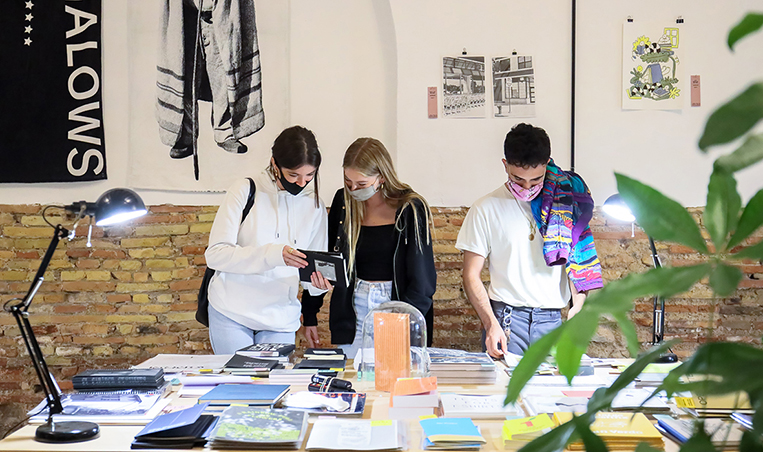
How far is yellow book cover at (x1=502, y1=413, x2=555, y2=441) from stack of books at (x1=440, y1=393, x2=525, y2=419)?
0.09m

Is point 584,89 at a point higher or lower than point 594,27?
lower

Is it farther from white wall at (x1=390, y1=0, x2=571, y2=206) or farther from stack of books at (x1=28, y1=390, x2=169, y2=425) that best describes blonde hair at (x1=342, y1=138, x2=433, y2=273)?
stack of books at (x1=28, y1=390, x2=169, y2=425)

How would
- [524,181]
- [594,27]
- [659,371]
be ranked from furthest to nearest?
1. [594,27]
2. [524,181]
3. [659,371]

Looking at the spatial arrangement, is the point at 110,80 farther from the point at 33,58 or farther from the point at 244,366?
the point at 244,366

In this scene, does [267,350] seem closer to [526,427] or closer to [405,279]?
[405,279]

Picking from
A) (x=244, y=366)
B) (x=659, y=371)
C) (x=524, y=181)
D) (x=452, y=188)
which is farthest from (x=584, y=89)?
(x=244, y=366)

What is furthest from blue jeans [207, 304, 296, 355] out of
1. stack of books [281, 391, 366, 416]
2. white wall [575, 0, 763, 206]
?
white wall [575, 0, 763, 206]

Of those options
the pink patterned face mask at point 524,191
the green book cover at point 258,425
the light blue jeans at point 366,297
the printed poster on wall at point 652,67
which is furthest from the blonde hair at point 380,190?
the printed poster on wall at point 652,67

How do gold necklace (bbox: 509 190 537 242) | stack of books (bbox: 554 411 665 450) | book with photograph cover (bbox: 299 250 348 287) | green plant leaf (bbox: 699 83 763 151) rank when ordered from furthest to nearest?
gold necklace (bbox: 509 190 537 242) → book with photograph cover (bbox: 299 250 348 287) → stack of books (bbox: 554 411 665 450) → green plant leaf (bbox: 699 83 763 151)

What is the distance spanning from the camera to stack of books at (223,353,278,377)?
2273 millimetres

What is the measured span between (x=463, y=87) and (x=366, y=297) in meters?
1.69

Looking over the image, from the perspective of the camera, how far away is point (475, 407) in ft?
6.15

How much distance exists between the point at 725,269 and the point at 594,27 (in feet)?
12.4

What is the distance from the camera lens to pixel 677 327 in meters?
3.88
